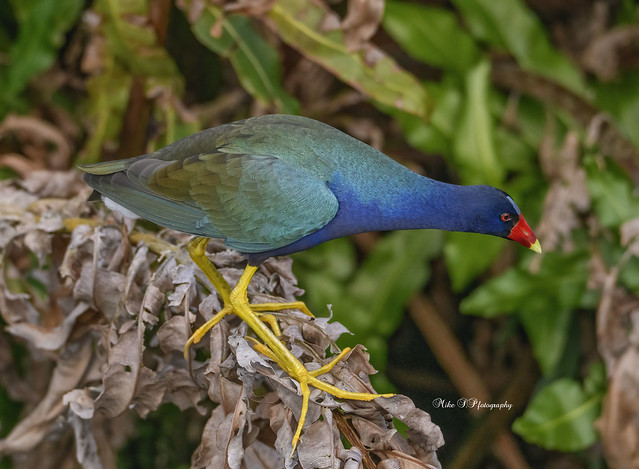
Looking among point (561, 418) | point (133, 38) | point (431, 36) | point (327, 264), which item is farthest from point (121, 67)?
point (561, 418)

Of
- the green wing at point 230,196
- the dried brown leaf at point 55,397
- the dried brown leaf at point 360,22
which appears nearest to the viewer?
the green wing at point 230,196

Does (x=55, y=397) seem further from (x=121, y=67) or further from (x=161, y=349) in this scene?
(x=121, y=67)

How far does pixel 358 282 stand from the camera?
261 cm

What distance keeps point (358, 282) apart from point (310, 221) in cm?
114

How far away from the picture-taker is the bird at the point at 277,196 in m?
1.50

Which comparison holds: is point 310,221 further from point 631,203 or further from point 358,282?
point 631,203

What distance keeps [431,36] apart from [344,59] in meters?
0.64

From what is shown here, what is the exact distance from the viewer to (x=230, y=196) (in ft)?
5.01

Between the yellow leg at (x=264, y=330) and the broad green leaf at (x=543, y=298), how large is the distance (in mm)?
911

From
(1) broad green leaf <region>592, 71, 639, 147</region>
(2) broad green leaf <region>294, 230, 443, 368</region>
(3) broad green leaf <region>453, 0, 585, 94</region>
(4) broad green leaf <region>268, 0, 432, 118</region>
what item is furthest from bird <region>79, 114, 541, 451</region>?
(1) broad green leaf <region>592, 71, 639, 147</region>

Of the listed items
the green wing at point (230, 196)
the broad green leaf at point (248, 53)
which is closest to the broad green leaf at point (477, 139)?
the broad green leaf at point (248, 53)

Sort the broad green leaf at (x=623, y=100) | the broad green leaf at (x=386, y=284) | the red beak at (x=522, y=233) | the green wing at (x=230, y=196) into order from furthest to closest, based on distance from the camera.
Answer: the broad green leaf at (x=623, y=100) < the broad green leaf at (x=386, y=284) < the red beak at (x=522, y=233) < the green wing at (x=230, y=196)

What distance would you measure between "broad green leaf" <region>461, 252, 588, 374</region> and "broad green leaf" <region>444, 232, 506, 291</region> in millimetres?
62

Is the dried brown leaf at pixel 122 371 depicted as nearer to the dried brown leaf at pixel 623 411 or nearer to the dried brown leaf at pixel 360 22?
the dried brown leaf at pixel 360 22
